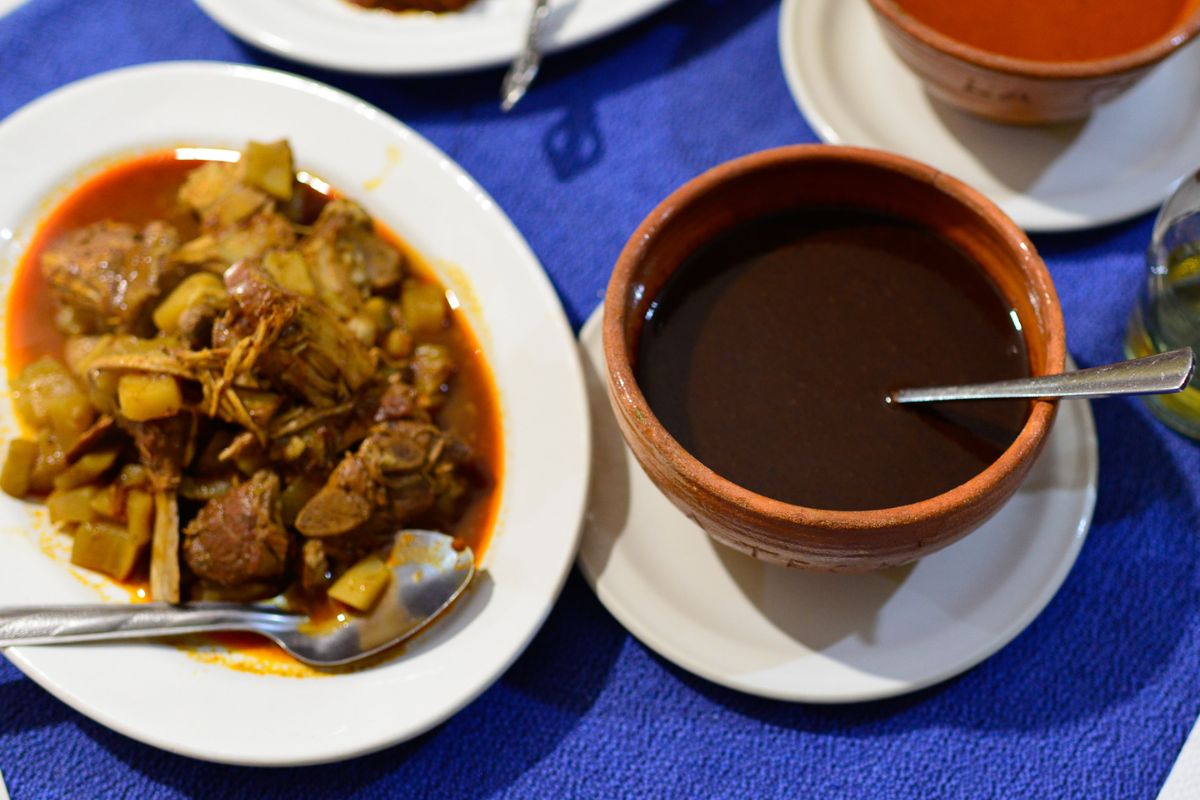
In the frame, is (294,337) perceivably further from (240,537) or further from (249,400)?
(240,537)

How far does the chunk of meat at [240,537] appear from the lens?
153 centimetres

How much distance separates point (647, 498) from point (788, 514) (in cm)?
43

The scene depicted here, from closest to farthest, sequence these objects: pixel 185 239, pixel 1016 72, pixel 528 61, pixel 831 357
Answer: pixel 831 357 → pixel 1016 72 → pixel 185 239 → pixel 528 61

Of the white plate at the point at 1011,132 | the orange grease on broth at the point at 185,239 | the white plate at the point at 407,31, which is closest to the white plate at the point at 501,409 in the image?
the orange grease on broth at the point at 185,239

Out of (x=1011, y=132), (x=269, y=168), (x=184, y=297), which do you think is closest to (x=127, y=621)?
(x=184, y=297)

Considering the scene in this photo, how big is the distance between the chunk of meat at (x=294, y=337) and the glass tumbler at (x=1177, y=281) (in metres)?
1.24

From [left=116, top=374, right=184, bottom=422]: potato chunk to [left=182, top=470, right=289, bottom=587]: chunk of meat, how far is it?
157 millimetres

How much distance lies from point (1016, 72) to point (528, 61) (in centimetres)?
88

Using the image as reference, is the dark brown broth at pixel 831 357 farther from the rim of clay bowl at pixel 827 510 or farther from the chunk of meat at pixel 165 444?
the chunk of meat at pixel 165 444

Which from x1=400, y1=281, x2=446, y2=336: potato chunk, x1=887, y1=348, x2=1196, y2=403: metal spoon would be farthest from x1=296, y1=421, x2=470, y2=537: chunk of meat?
x1=887, y1=348, x2=1196, y2=403: metal spoon

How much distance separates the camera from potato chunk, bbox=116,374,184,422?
1539 mm

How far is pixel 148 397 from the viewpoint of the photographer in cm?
154

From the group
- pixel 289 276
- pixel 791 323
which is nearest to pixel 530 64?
pixel 289 276

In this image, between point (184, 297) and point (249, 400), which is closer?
point (249, 400)
